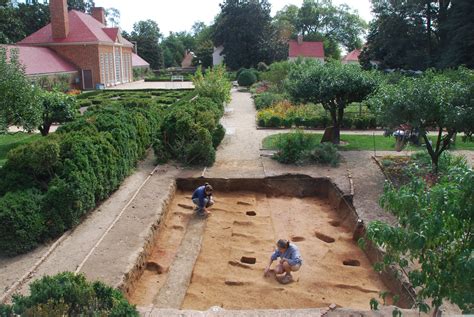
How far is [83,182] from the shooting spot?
9820mm

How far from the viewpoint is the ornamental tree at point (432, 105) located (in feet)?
37.1

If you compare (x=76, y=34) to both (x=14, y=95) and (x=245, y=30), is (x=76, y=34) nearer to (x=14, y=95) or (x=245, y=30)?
(x=245, y=30)

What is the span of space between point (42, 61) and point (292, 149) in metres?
31.0

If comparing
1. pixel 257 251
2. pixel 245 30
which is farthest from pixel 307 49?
pixel 257 251

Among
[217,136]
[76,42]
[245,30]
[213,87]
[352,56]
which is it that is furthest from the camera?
[352,56]

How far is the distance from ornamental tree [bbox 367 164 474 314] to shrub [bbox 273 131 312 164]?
1058cm

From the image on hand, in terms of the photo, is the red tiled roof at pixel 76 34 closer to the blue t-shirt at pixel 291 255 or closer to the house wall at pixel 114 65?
the house wall at pixel 114 65

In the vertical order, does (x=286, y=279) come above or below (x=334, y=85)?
below

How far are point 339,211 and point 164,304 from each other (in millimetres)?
6129

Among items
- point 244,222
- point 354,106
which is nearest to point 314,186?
point 244,222

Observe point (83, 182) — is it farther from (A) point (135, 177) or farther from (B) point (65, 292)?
(B) point (65, 292)

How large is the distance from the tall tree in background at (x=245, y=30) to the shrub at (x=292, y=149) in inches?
1778

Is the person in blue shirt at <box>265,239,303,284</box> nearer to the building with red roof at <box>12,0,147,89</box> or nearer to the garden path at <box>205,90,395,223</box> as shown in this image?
the garden path at <box>205,90,395,223</box>

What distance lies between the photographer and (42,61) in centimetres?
3850
